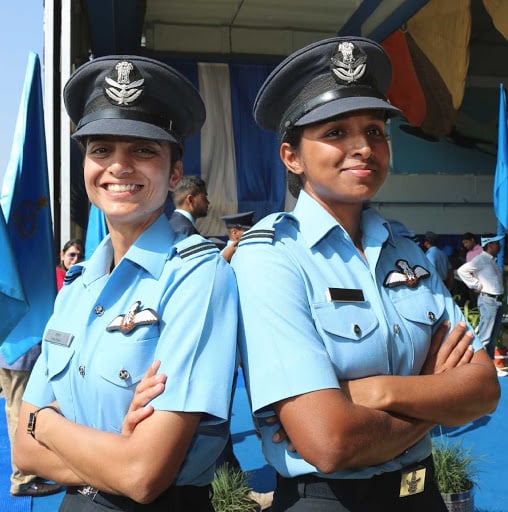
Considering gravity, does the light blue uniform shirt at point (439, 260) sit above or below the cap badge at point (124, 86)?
above

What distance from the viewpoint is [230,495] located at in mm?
2906

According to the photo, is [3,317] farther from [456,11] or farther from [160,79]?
[456,11]

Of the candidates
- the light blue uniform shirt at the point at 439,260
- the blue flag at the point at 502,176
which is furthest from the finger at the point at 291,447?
the light blue uniform shirt at the point at 439,260

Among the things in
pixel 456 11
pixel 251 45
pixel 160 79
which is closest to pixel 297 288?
pixel 160 79

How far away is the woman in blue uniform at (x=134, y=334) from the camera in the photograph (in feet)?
3.90

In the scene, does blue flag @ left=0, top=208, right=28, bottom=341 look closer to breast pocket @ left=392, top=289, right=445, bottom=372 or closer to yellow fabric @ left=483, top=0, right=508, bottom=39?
breast pocket @ left=392, top=289, right=445, bottom=372

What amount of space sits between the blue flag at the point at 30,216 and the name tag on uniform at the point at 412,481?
7.84ft

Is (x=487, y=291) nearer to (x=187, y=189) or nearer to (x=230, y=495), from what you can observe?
(x=187, y=189)

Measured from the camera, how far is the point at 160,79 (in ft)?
4.75

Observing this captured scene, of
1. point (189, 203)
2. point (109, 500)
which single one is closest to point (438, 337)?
point (109, 500)

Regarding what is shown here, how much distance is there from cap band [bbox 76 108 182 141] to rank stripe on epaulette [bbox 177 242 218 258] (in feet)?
0.92

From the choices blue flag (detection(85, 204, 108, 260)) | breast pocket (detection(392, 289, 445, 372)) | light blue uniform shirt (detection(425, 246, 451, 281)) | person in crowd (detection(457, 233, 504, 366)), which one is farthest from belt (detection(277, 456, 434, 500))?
light blue uniform shirt (detection(425, 246, 451, 281))

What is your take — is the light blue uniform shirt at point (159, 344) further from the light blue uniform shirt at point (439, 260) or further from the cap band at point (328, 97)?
the light blue uniform shirt at point (439, 260)

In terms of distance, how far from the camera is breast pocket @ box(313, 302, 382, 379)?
1.30 meters
